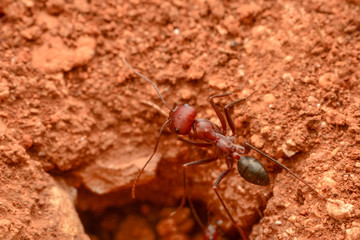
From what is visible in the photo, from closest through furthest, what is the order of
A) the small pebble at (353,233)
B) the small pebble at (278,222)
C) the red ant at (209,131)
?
the small pebble at (353,233)
the small pebble at (278,222)
the red ant at (209,131)


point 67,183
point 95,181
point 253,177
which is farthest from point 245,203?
point 67,183

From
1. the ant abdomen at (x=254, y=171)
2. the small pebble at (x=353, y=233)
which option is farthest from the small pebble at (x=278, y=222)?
the small pebble at (x=353, y=233)

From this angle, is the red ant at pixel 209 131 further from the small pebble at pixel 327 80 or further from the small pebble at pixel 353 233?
the small pebble at pixel 353 233

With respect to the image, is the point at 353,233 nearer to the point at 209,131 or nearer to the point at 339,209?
the point at 339,209

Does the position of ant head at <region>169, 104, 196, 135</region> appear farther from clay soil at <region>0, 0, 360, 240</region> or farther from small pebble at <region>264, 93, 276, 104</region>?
small pebble at <region>264, 93, 276, 104</region>

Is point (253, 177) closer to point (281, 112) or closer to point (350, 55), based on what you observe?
point (281, 112)

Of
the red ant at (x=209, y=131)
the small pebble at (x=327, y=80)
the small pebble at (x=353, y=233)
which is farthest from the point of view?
the red ant at (x=209, y=131)

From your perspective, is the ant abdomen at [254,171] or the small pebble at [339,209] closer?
the small pebble at [339,209]

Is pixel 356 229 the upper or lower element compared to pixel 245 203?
upper
